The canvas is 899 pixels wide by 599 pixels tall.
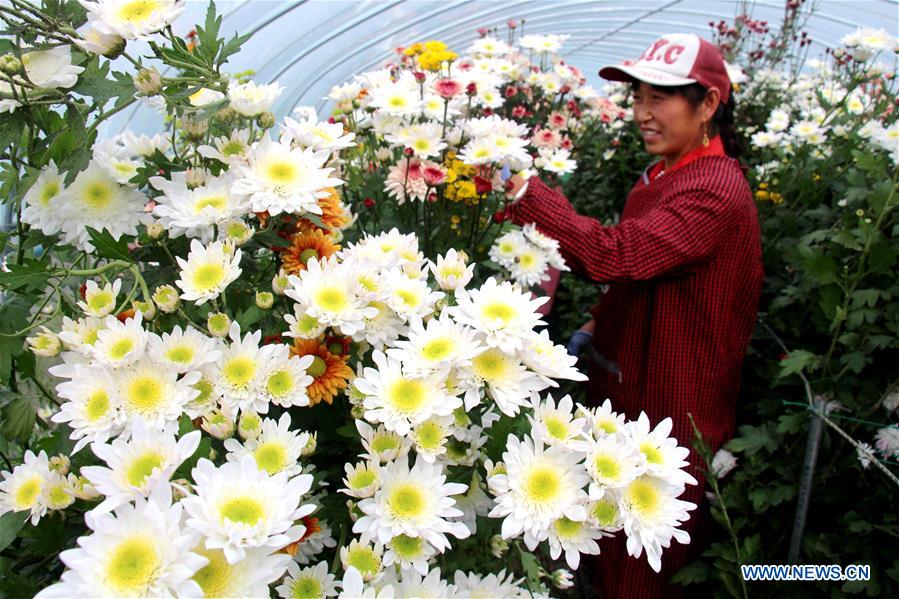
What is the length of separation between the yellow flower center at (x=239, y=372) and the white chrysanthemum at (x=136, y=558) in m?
0.21

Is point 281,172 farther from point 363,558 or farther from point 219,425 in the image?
point 363,558

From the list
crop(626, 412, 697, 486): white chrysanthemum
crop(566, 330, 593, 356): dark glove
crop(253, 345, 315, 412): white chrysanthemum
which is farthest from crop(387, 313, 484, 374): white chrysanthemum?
crop(566, 330, 593, 356): dark glove

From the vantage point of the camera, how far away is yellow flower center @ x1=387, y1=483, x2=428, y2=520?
2.03 ft

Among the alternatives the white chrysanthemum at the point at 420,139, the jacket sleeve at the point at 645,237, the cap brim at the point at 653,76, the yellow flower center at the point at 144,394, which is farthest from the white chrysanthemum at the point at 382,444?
the cap brim at the point at 653,76

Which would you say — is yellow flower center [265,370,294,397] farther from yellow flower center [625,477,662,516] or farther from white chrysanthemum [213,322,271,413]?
yellow flower center [625,477,662,516]

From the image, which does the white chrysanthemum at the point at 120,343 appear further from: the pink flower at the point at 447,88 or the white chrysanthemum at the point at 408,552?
the pink flower at the point at 447,88

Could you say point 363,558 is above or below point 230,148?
below

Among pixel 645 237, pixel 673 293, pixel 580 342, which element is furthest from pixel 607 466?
pixel 580 342

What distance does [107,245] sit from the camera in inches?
30.5

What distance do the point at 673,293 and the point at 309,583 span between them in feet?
4.33

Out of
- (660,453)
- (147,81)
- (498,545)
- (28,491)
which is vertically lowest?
(498,545)

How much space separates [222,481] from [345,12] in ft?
15.4

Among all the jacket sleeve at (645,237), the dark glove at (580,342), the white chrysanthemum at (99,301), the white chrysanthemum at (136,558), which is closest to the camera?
the white chrysanthemum at (136,558)

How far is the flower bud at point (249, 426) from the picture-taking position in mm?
643
